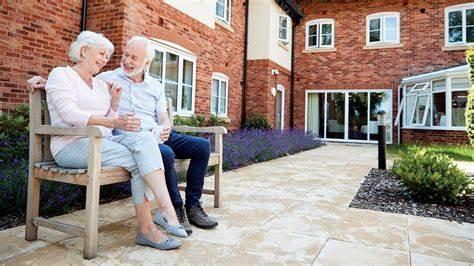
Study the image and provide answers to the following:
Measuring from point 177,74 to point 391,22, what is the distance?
31.3 feet

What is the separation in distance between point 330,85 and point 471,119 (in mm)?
5827

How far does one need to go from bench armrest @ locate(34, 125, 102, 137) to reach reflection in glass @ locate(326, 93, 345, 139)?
499 inches

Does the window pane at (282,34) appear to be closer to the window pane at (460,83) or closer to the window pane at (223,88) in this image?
the window pane at (223,88)

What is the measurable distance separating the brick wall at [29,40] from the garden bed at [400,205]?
433 centimetres

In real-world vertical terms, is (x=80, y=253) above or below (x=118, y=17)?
below

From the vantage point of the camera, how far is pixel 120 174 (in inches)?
77.4

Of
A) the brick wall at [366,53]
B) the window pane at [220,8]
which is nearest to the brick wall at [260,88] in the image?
the window pane at [220,8]

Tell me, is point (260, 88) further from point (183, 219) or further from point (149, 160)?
point (149, 160)

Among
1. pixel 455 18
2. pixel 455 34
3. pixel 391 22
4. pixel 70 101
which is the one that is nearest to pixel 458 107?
pixel 455 34

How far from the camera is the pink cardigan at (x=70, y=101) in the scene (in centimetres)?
195

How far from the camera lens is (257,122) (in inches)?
392

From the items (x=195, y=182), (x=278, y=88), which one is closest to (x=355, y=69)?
(x=278, y=88)

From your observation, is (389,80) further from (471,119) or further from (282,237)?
(282,237)

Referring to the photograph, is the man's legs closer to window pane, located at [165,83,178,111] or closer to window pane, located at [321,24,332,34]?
window pane, located at [165,83,178,111]
